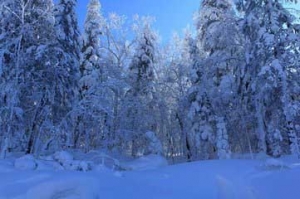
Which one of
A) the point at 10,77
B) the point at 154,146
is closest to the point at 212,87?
the point at 154,146

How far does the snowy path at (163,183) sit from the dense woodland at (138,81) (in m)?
4.82

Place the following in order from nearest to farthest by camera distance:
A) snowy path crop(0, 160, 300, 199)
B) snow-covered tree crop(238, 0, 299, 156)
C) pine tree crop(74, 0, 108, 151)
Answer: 1. snowy path crop(0, 160, 300, 199)
2. snow-covered tree crop(238, 0, 299, 156)
3. pine tree crop(74, 0, 108, 151)

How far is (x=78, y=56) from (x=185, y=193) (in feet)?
40.0

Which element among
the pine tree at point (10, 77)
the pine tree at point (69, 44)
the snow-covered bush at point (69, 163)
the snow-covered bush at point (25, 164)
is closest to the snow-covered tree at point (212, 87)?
the pine tree at point (69, 44)

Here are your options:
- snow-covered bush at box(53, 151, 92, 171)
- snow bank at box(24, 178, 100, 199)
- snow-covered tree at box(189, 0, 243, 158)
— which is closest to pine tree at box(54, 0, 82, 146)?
snow-covered bush at box(53, 151, 92, 171)

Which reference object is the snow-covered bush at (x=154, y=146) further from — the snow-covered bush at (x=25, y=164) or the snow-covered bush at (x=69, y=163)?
the snow-covered bush at (x=25, y=164)

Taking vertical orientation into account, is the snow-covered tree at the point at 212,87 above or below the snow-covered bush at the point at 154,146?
above

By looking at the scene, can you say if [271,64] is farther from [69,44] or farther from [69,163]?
[69,44]

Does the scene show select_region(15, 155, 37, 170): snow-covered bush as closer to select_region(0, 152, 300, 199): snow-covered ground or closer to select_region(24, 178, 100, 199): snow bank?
select_region(0, 152, 300, 199): snow-covered ground

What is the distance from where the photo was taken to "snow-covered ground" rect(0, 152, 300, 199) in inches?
285

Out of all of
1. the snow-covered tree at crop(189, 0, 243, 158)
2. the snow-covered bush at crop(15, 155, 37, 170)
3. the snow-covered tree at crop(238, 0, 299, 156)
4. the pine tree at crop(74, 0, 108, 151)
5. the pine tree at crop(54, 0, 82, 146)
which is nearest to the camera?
the snow-covered bush at crop(15, 155, 37, 170)

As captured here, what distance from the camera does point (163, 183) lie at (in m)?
9.59

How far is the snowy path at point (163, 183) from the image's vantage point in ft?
23.6

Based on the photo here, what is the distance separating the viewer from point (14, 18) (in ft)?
49.9
